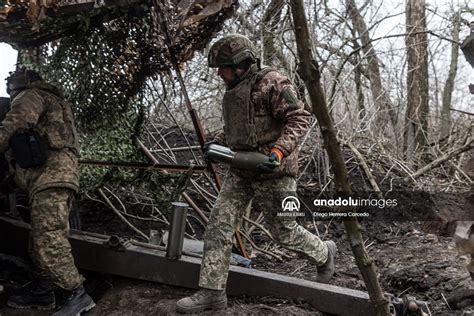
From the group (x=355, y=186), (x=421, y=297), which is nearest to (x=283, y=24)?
(x=355, y=186)

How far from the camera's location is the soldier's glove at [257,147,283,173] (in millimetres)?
3674

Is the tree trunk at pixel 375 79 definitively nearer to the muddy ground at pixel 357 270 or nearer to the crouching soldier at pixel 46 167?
the muddy ground at pixel 357 270

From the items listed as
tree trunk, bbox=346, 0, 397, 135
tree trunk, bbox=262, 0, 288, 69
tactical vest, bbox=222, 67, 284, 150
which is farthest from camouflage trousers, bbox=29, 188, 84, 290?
tree trunk, bbox=346, 0, 397, 135

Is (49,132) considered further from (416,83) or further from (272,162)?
(416,83)

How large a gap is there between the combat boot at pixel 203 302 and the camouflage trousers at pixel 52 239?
942 mm

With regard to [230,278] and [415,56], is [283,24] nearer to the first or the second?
[415,56]

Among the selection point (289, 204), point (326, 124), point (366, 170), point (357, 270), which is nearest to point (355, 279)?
point (357, 270)

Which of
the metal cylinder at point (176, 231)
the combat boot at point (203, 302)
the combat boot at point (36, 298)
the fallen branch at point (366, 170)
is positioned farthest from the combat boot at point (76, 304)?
the fallen branch at point (366, 170)

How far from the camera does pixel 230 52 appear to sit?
3.94 metres

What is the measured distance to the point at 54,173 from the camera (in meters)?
4.17

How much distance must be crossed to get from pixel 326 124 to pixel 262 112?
2284 millimetres

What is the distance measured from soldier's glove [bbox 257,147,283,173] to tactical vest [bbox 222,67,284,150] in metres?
0.30

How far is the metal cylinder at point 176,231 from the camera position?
14.3 ft

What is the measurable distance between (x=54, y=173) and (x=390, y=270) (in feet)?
10.8
